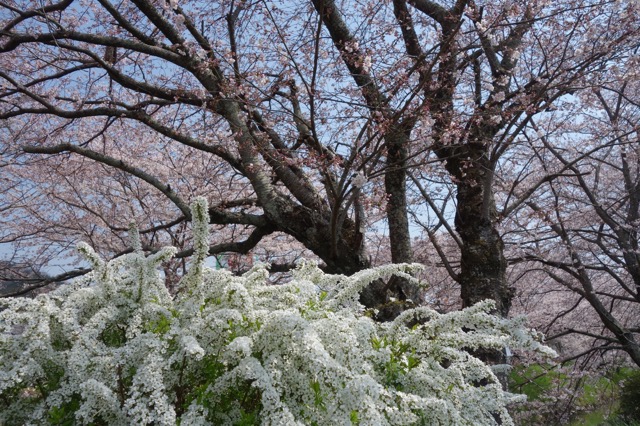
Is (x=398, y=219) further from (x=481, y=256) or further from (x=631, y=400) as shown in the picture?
(x=631, y=400)

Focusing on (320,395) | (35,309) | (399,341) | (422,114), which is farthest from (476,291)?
(35,309)

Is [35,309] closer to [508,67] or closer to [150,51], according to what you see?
[150,51]

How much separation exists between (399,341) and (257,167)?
3.50 metres

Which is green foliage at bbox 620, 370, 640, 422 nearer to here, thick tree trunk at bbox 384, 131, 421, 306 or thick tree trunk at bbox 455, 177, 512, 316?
thick tree trunk at bbox 455, 177, 512, 316

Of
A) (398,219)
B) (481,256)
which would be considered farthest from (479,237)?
(398,219)

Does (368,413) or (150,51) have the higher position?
(150,51)

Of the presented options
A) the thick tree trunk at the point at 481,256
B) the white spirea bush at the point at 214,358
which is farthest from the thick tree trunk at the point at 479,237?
the white spirea bush at the point at 214,358

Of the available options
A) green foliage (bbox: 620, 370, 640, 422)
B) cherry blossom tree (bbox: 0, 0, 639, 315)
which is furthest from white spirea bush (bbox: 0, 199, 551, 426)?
green foliage (bbox: 620, 370, 640, 422)

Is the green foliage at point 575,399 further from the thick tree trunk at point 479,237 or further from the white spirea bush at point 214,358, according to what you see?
the white spirea bush at point 214,358

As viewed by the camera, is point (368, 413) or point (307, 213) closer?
point (368, 413)

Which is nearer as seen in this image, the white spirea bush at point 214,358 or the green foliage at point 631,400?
the white spirea bush at point 214,358

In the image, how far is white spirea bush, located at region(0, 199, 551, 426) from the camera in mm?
1546

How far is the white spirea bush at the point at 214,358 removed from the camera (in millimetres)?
1546

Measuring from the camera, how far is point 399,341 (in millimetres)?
2088
